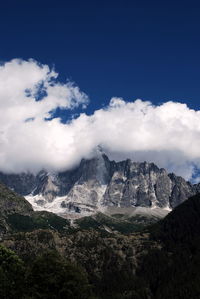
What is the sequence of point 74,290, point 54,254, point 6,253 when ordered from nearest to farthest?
point 74,290 → point 54,254 → point 6,253

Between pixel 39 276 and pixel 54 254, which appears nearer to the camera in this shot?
pixel 39 276

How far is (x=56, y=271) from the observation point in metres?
75.4

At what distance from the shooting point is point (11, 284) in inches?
3019

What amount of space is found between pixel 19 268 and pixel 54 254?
7.56 metres

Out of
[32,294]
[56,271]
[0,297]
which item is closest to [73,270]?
→ [56,271]

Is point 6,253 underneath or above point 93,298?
above

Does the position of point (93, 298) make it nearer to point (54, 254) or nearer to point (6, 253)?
point (54, 254)

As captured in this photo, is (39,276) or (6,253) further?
(6,253)

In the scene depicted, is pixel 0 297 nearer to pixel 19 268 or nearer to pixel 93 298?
pixel 19 268

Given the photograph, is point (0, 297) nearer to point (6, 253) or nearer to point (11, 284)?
point (11, 284)

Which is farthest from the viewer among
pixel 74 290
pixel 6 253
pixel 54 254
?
pixel 6 253

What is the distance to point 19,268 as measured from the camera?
81438mm

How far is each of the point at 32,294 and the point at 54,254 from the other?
9.66 metres

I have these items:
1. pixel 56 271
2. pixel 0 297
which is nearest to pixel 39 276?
pixel 56 271
